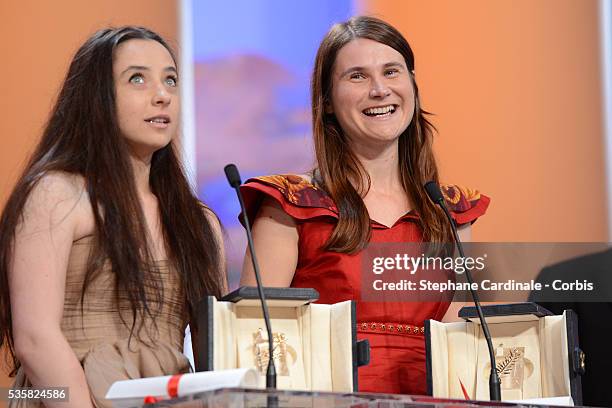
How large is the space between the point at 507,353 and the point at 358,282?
50 centimetres

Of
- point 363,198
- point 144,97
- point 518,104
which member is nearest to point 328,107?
point 363,198

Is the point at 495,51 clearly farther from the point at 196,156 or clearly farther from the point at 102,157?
the point at 102,157

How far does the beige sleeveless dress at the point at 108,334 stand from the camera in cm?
245

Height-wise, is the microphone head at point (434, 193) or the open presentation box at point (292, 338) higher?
the microphone head at point (434, 193)

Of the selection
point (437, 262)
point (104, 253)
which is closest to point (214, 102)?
point (437, 262)

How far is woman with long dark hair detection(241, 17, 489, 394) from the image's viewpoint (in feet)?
9.67

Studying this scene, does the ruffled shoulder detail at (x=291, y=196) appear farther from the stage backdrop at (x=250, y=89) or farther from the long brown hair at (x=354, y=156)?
the stage backdrop at (x=250, y=89)

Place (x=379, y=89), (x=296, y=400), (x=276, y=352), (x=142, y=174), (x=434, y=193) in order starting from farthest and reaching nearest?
(x=379, y=89)
(x=142, y=174)
(x=434, y=193)
(x=276, y=352)
(x=296, y=400)

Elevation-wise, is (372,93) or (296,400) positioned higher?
(372,93)

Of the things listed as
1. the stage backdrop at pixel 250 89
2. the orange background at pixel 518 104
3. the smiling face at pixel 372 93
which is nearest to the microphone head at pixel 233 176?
the smiling face at pixel 372 93

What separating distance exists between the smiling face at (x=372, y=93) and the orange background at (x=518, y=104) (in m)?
1.22

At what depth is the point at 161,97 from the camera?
8.80ft

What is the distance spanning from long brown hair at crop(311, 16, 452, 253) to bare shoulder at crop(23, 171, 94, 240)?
72cm

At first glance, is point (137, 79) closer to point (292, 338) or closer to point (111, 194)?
point (111, 194)
